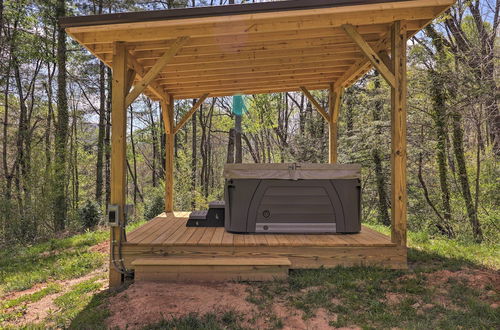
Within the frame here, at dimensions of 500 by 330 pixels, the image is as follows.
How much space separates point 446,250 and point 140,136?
1531 cm

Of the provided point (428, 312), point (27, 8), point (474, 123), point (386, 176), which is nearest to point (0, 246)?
point (27, 8)

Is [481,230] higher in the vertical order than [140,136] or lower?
lower

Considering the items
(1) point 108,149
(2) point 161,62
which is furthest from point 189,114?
(1) point 108,149

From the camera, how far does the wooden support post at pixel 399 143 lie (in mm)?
3254

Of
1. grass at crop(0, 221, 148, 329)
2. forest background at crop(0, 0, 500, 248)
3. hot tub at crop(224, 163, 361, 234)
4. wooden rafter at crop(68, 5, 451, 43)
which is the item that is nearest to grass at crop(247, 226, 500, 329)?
hot tub at crop(224, 163, 361, 234)

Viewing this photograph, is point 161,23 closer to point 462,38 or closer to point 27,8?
point 462,38

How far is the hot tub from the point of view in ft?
12.4

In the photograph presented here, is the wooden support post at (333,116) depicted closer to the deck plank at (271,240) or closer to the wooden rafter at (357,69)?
the wooden rafter at (357,69)

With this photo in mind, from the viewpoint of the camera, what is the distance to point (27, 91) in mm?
11555

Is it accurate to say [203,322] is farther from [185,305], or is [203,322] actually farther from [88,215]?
[88,215]

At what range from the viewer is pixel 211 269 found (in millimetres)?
3170

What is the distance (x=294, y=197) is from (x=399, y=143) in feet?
4.26

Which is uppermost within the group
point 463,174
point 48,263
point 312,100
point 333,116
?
point 312,100

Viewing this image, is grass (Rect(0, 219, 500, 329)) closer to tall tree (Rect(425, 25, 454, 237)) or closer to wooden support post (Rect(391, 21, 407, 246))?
wooden support post (Rect(391, 21, 407, 246))
